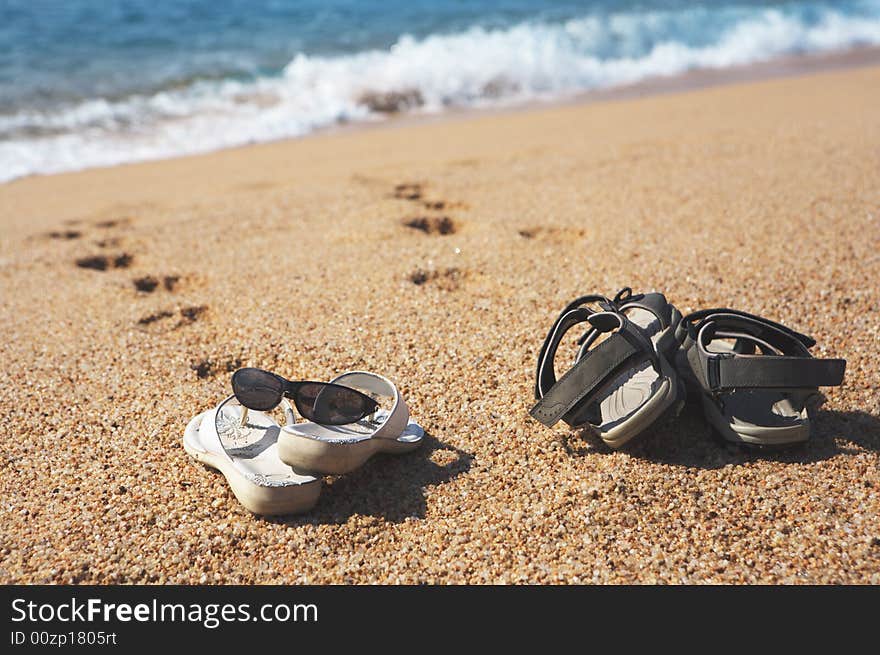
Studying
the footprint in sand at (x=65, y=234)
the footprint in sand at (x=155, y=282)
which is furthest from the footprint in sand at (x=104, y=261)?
the footprint in sand at (x=65, y=234)

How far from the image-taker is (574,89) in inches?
379

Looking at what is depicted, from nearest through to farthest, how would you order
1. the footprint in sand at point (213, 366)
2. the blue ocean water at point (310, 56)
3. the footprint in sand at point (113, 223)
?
1. the footprint in sand at point (213, 366)
2. the footprint in sand at point (113, 223)
3. the blue ocean water at point (310, 56)

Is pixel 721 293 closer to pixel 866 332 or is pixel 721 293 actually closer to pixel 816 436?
pixel 866 332

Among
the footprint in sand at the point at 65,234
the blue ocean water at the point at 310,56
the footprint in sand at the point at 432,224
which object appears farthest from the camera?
the blue ocean water at the point at 310,56

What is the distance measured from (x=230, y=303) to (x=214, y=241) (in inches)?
38.7

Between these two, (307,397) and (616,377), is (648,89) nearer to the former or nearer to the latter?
(616,377)

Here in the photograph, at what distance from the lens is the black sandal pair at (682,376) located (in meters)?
2.08

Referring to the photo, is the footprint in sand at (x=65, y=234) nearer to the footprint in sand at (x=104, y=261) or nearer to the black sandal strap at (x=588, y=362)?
the footprint in sand at (x=104, y=261)

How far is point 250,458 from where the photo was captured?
84.1 inches

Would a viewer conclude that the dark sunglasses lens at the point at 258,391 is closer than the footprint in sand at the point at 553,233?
Yes

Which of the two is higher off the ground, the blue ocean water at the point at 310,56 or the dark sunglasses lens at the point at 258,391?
the blue ocean water at the point at 310,56

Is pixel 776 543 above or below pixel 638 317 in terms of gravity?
below

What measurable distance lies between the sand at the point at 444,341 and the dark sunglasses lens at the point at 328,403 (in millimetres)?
205

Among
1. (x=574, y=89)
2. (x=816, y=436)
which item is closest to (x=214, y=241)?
(x=816, y=436)
